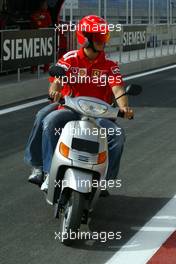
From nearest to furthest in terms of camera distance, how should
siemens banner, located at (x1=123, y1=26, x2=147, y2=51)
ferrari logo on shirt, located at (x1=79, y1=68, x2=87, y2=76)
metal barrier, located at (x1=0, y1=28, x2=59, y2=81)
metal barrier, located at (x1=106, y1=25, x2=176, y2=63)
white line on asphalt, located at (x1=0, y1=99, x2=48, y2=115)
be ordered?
ferrari logo on shirt, located at (x1=79, y1=68, x2=87, y2=76) → white line on asphalt, located at (x1=0, y1=99, x2=48, y2=115) → metal barrier, located at (x1=0, y1=28, x2=59, y2=81) → metal barrier, located at (x1=106, y1=25, x2=176, y2=63) → siemens banner, located at (x1=123, y1=26, x2=147, y2=51)

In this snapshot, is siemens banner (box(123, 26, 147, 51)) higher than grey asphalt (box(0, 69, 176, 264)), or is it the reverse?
siemens banner (box(123, 26, 147, 51))

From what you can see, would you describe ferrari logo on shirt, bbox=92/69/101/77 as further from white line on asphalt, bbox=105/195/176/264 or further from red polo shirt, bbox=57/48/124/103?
white line on asphalt, bbox=105/195/176/264

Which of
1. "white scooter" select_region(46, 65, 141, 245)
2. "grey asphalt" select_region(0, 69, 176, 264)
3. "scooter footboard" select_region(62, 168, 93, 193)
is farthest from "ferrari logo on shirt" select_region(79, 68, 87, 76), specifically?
"grey asphalt" select_region(0, 69, 176, 264)

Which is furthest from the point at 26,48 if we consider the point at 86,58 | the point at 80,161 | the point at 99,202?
the point at 80,161

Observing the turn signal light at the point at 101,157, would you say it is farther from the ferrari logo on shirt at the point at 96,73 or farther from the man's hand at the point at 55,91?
the ferrari logo on shirt at the point at 96,73

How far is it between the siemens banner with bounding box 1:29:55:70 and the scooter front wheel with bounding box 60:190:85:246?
26.3 feet

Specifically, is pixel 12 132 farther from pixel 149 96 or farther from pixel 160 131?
pixel 149 96

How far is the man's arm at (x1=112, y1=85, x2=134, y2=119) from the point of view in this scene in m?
5.09

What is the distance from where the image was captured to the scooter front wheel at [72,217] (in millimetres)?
4781

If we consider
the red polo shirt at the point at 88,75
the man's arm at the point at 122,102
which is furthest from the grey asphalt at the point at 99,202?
the red polo shirt at the point at 88,75

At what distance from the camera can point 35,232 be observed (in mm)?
5230

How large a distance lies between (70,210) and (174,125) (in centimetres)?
596

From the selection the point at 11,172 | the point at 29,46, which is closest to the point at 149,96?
the point at 29,46

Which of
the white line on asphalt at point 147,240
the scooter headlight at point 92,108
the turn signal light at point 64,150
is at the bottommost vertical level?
the white line on asphalt at point 147,240
